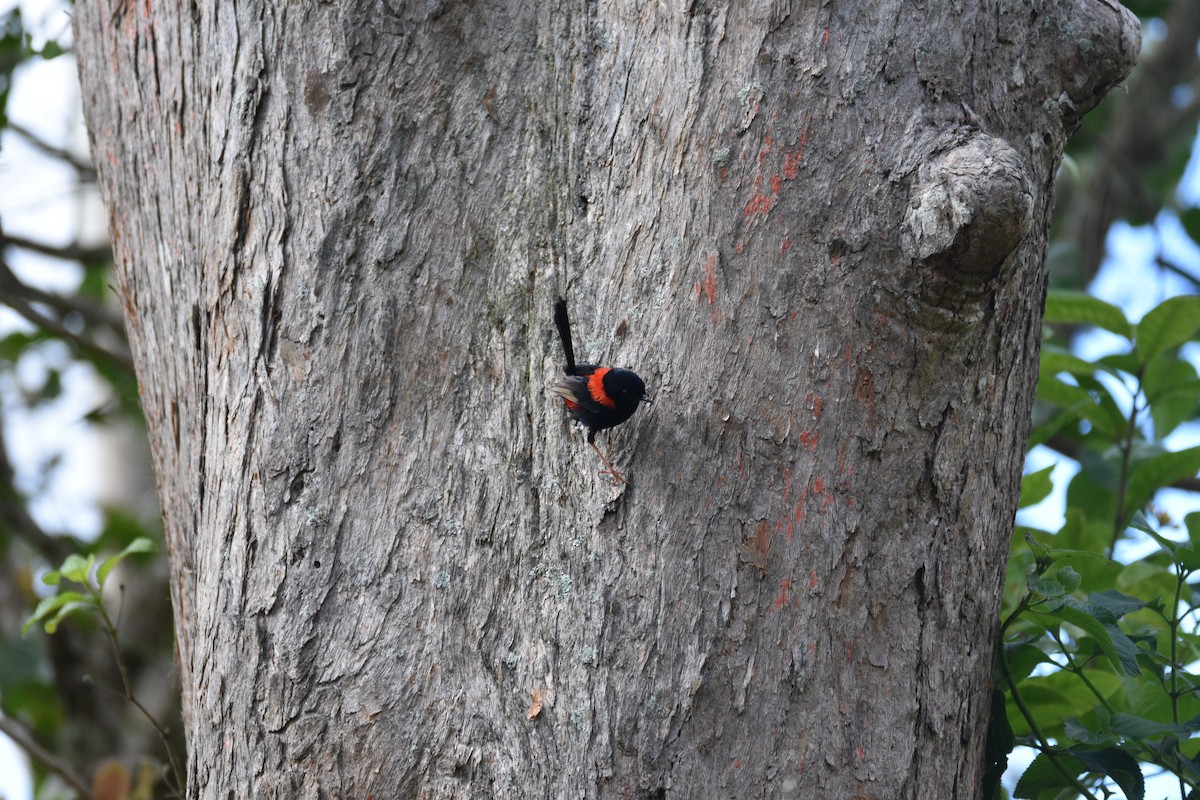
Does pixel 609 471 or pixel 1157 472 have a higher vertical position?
pixel 1157 472

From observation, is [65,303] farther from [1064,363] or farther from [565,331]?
[1064,363]

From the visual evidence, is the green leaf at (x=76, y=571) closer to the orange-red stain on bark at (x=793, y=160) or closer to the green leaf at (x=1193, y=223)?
the orange-red stain on bark at (x=793, y=160)

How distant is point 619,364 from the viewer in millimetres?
1752

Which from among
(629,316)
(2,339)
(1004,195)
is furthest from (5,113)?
(1004,195)

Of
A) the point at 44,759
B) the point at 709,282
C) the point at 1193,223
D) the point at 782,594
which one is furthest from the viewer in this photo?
the point at 1193,223

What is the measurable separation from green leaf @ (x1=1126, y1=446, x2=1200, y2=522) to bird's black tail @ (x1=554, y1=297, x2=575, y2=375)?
71.3 inches

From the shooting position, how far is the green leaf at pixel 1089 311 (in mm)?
2727

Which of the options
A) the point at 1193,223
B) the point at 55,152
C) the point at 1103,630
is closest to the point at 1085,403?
the point at 1103,630

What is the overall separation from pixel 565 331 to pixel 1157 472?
1908mm

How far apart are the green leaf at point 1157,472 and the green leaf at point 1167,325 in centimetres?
29

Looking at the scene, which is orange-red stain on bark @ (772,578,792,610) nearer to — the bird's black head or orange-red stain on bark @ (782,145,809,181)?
the bird's black head

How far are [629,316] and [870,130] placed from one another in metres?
0.53

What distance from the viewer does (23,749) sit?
9.80 feet

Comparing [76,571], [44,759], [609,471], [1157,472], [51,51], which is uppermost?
[51,51]
